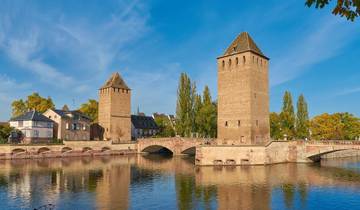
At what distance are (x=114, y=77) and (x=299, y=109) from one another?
3798 centimetres

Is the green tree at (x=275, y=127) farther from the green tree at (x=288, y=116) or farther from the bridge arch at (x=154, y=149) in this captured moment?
the bridge arch at (x=154, y=149)

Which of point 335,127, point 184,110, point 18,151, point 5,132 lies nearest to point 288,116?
point 335,127

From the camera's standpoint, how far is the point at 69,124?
2603 inches

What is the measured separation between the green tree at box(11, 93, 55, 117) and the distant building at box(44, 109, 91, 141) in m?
Answer: 6.43

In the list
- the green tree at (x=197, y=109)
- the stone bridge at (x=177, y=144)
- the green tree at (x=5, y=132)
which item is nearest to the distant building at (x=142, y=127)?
the stone bridge at (x=177, y=144)

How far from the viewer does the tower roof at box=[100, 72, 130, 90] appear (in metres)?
72.7

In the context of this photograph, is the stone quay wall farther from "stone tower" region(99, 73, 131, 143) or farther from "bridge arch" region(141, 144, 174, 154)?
"stone tower" region(99, 73, 131, 143)

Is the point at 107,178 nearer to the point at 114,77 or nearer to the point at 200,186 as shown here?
the point at 200,186

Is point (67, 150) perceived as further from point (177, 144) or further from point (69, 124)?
point (177, 144)

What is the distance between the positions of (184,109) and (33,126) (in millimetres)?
25965

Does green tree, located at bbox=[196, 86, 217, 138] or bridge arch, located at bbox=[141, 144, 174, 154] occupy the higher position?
green tree, located at bbox=[196, 86, 217, 138]

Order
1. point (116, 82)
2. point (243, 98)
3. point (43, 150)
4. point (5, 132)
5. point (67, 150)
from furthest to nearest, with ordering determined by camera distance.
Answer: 1. point (116, 82)
2. point (67, 150)
3. point (5, 132)
4. point (43, 150)
5. point (243, 98)

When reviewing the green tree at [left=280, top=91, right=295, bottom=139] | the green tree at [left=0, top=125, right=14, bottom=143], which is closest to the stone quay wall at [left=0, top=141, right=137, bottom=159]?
the green tree at [left=0, top=125, right=14, bottom=143]

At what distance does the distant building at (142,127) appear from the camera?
8456 cm
